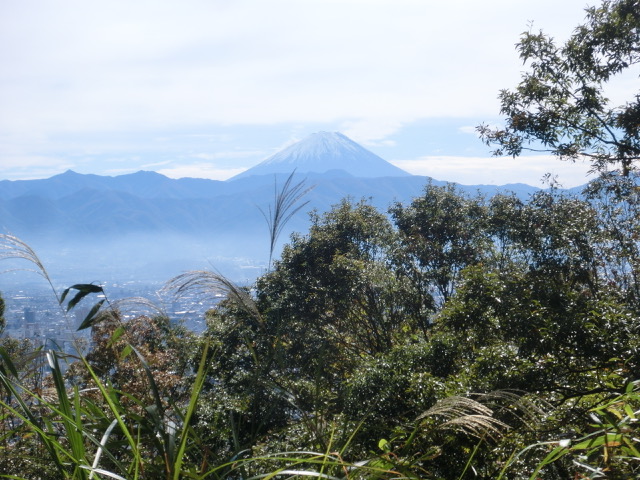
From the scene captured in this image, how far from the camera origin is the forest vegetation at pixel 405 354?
114 cm

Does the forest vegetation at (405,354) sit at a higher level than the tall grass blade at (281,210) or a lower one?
lower

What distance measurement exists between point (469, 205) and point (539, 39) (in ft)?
20.7

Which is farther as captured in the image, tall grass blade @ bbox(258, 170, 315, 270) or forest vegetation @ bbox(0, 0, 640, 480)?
tall grass blade @ bbox(258, 170, 315, 270)

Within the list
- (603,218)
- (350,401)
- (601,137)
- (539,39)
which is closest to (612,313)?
(350,401)

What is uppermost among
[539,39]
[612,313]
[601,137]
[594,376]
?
[539,39]

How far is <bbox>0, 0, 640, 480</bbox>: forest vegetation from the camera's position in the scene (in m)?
1.14

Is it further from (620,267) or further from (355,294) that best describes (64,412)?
(620,267)

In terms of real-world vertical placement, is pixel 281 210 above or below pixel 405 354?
above

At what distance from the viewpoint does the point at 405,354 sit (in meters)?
5.72

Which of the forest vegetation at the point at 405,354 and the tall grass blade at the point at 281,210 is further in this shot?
the tall grass blade at the point at 281,210

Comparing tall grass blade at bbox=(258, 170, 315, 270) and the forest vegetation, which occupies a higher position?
tall grass blade at bbox=(258, 170, 315, 270)

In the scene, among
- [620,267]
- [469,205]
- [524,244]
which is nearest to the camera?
[524,244]

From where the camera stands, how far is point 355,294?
1154 cm

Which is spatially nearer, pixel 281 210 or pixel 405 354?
pixel 281 210
